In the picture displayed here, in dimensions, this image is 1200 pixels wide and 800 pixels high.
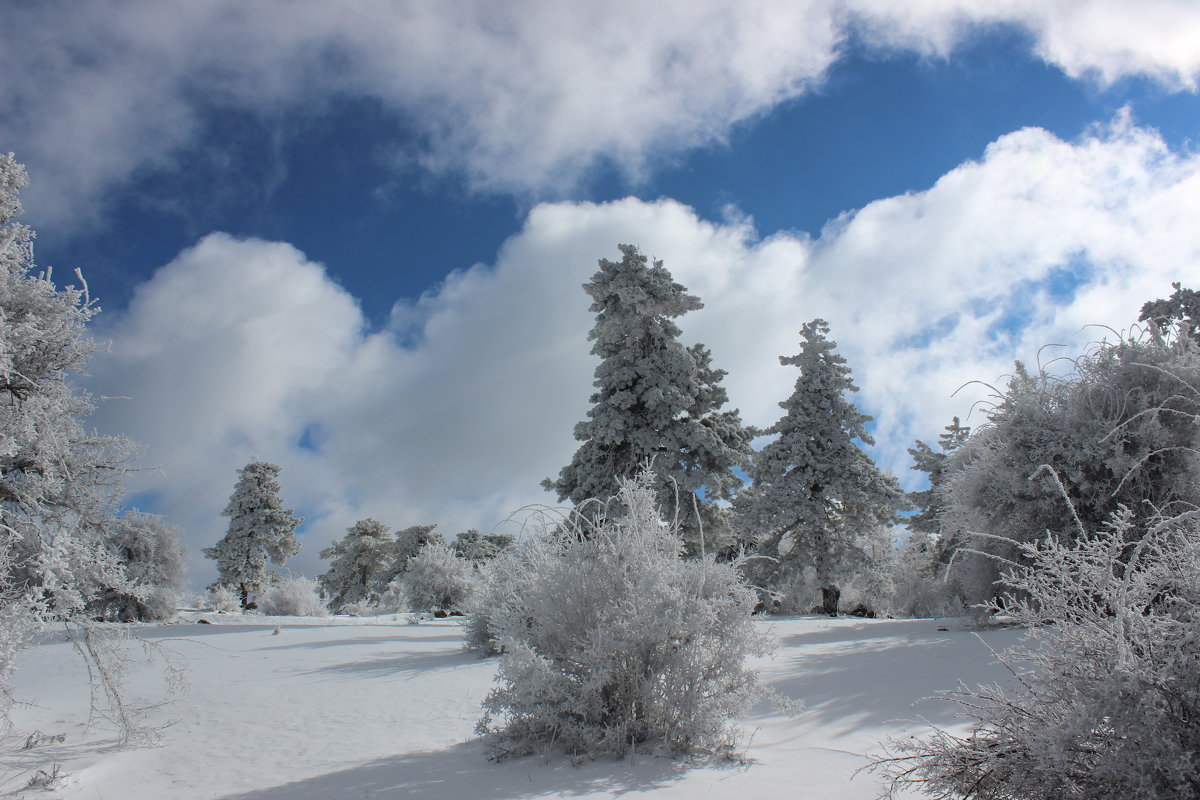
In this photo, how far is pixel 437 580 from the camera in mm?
24016

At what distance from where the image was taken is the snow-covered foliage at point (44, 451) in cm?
559

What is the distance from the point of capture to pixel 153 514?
714cm

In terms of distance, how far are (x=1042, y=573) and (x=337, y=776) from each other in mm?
4814

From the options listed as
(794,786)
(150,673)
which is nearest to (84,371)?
(150,673)

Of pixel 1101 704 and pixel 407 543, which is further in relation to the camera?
pixel 407 543

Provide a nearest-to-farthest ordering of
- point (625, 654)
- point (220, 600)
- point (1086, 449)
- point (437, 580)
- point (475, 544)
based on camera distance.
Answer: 1. point (625, 654)
2. point (1086, 449)
3. point (437, 580)
4. point (220, 600)
5. point (475, 544)

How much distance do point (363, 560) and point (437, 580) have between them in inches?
690

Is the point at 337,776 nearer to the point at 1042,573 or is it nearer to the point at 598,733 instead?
the point at 598,733

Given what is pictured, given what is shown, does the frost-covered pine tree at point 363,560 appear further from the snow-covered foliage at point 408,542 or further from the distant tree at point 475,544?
the distant tree at point 475,544

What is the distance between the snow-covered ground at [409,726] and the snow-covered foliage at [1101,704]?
1.22 m

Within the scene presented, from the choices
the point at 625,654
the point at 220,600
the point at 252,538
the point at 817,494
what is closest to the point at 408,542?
the point at 252,538

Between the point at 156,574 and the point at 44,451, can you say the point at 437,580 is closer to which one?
the point at 156,574

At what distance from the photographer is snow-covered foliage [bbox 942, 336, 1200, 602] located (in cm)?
928

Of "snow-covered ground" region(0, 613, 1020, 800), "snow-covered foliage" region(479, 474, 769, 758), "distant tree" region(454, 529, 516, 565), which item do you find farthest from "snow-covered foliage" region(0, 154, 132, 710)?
"distant tree" region(454, 529, 516, 565)
